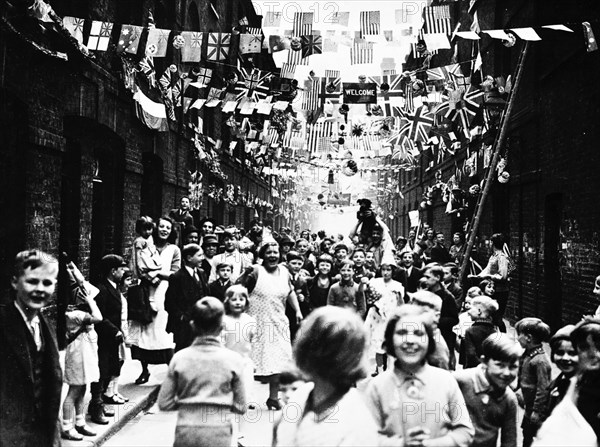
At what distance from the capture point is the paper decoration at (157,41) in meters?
9.30

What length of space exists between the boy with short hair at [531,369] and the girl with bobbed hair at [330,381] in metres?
2.32

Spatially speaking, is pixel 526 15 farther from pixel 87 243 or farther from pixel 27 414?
pixel 27 414

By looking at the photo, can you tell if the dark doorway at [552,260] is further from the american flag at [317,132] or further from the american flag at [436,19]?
the american flag at [317,132]

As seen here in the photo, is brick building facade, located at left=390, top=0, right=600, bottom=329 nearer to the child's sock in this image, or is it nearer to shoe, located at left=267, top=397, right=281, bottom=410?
shoe, located at left=267, top=397, right=281, bottom=410

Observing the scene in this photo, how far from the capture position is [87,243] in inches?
403

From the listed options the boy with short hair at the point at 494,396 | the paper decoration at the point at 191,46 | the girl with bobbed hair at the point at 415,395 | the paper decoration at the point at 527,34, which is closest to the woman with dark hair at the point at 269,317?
the boy with short hair at the point at 494,396

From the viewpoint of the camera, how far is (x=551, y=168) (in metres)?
11.6

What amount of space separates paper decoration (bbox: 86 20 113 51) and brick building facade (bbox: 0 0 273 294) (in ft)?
1.25

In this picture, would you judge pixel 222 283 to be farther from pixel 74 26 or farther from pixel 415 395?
pixel 415 395

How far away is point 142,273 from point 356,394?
227 inches

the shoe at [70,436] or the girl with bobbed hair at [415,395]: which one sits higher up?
the girl with bobbed hair at [415,395]

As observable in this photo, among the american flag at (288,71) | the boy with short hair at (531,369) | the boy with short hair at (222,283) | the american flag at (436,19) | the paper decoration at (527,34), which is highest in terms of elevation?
the american flag at (436,19)

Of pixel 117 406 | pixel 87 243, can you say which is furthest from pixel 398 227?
pixel 117 406

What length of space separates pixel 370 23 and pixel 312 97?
10.9 ft
